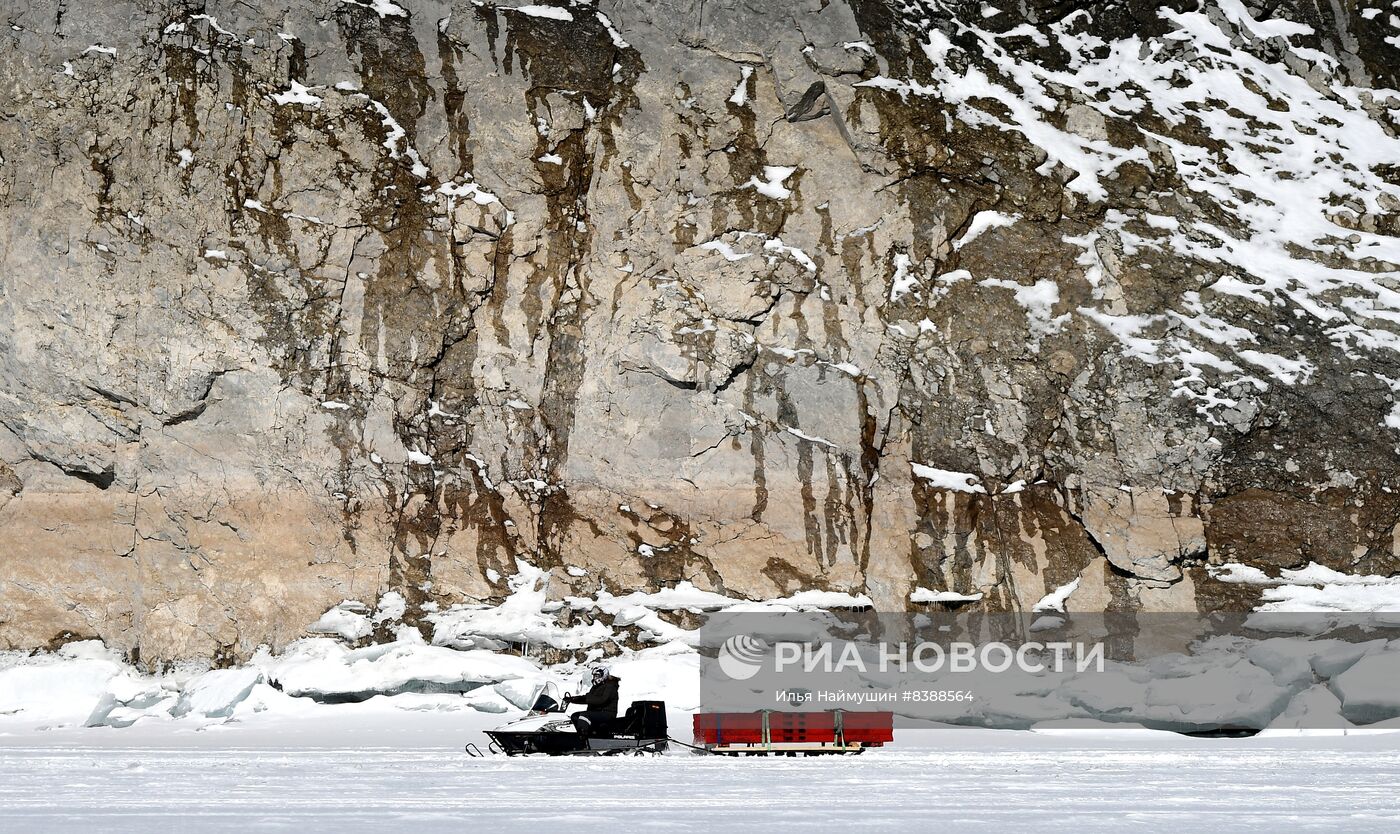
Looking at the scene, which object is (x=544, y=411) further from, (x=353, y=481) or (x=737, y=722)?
(x=737, y=722)

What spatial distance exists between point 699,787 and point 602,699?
338cm

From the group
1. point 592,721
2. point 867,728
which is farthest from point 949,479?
point 592,721

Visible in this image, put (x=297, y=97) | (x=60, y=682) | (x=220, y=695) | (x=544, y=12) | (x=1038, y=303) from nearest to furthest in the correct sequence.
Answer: (x=220, y=695) < (x=60, y=682) < (x=1038, y=303) < (x=297, y=97) < (x=544, y=12)

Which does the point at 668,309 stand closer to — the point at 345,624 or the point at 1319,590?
the point at 345,624

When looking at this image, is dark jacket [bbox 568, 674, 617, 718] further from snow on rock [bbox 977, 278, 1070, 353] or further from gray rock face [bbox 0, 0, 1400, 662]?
snow on rock [bbox 977, 278, 1070, 353]

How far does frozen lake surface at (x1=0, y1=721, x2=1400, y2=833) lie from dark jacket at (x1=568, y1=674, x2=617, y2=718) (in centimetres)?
63

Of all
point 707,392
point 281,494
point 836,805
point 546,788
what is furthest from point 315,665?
point 836,805

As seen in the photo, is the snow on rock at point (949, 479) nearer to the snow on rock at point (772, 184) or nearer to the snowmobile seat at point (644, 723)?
the snow on rock at point (772, 184)

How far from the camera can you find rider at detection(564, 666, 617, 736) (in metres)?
11.5

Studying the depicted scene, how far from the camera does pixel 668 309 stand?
19156 mm

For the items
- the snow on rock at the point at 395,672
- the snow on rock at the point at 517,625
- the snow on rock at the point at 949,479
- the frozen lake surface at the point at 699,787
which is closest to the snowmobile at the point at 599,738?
the frozen lake surface at the point at 699,787

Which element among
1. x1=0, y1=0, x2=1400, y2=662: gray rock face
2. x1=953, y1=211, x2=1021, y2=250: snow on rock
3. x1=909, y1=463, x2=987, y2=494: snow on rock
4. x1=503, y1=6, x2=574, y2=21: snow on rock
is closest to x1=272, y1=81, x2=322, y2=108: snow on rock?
x1=0, y1=0, x2=1400, y2=662: gray rock face

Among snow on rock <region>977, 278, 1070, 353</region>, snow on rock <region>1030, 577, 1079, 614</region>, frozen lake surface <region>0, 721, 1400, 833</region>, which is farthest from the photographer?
snow on rock <region>977, 278, 1070, 353</region>

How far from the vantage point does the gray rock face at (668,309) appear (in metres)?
18.2
